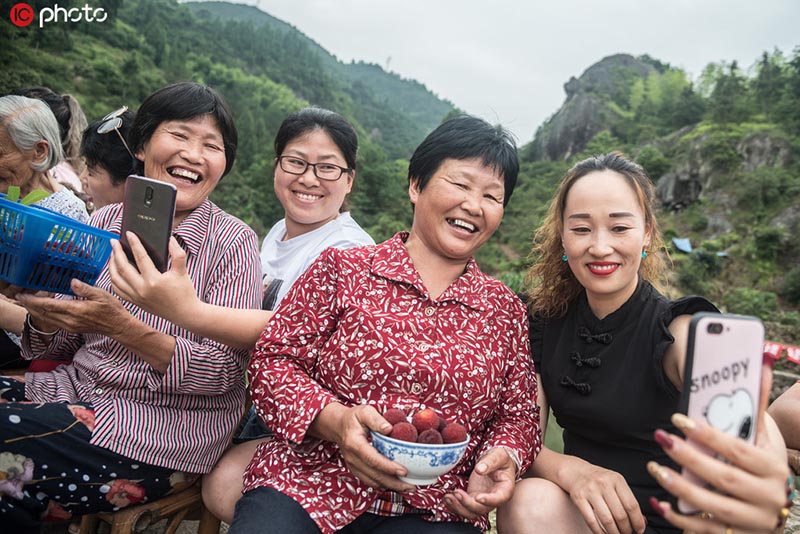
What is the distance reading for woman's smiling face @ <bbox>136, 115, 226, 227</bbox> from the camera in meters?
2.04

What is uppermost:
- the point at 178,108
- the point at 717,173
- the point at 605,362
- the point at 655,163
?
the point at 655,163

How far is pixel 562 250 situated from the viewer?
7.38 feet

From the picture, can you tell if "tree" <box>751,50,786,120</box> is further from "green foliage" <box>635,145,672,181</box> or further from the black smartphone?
the black smartphone

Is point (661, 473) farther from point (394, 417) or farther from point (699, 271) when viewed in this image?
point (699, 271)

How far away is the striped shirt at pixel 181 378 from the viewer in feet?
5.81

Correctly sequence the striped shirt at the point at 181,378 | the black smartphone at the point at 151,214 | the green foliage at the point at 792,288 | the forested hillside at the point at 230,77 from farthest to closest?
the forested hillside at the point at 230,77
the green foliage at the point at 792,288
the striped shirt at the point at 181,378
the black smartphone at the point at 151,214

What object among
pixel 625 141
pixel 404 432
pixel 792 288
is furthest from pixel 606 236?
pixel 625 141

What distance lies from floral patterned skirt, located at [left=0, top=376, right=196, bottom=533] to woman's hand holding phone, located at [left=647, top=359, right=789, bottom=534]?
1.58 metres

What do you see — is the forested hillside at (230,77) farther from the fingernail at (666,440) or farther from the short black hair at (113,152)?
the fingernail at (666,440)

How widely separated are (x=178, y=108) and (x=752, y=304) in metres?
19.6

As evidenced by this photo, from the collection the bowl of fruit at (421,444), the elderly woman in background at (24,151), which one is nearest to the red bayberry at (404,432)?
the bowl of fruit at (421,444)

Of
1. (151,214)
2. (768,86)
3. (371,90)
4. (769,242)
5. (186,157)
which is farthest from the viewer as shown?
(371,90)

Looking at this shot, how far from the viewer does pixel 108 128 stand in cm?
226

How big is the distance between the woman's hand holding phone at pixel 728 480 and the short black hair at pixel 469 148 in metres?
A: 1.14
